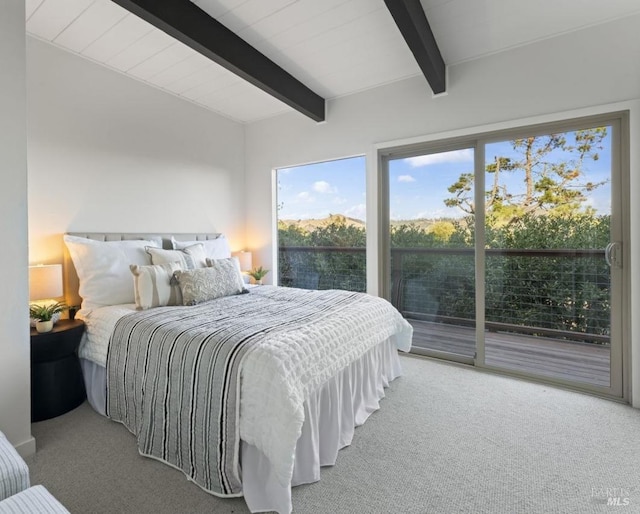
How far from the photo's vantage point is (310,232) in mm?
4078

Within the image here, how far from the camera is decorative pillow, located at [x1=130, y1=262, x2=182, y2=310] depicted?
232 cm

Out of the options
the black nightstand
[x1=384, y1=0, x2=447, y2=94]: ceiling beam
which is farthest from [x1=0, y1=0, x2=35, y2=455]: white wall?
[x1=384, y1=0, x2=447, y2=94]: ceiling beam

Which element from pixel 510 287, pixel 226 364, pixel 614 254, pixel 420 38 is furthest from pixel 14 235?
pixel 614 254

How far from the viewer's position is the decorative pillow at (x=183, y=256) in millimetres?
2695

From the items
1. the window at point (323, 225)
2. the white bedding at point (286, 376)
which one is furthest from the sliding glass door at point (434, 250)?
the white bedding at point (286, 376)

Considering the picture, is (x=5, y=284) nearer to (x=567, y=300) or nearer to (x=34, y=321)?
(x=34, y=321)

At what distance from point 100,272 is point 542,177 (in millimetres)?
3578

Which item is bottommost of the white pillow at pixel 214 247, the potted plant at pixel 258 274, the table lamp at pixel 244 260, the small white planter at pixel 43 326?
the small white planter at pixel 43 326

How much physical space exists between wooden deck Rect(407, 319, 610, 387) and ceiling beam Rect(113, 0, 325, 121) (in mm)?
2689

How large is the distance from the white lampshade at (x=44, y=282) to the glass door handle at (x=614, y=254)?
398 cm

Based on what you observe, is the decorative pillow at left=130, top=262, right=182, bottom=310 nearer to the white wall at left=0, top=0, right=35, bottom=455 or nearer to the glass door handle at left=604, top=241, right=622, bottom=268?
the white wall at left=0, top=0, right=35, bottom=455

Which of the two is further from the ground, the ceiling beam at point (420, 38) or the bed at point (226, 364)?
the ceiling beam at point (420, 38)

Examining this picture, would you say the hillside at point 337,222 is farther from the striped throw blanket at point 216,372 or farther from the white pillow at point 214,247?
the striped throw blanket at point 216,372

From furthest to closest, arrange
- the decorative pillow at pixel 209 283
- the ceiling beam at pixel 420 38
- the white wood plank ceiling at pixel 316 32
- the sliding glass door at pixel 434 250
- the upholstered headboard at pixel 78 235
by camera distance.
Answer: the sliding glass door at pixel 434 250, the upholstered headboard at pixel 78 235, the decorative pillow at pixel 209 283, the white wood plank ceiling at pixel 316 32, the ceiling beam at pixel 420 38
